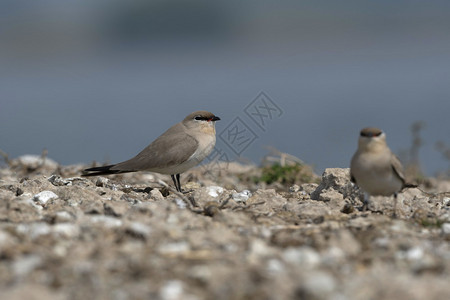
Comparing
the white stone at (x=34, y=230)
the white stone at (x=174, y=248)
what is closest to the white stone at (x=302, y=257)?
the white stone at (x=174, y=248)

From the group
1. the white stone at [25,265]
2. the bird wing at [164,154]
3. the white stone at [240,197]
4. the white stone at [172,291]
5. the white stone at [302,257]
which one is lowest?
the white stone at [172,291]

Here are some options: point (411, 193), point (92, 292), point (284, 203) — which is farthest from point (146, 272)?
point (411, 193)

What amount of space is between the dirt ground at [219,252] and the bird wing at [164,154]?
71.1 inches

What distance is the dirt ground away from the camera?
101 inches

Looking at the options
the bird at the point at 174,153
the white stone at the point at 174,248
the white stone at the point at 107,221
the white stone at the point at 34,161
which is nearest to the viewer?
the white stone at the point at 174,248

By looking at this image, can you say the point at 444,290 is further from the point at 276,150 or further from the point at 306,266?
the point at 276,150

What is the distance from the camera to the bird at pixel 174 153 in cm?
679

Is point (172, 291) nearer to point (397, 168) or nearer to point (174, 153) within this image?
point (397, 168)

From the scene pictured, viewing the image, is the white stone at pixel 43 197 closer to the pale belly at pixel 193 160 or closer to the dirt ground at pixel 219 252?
the dirt ground at pixel 219 252

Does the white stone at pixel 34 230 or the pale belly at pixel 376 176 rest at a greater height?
the pale belly at pixel 376 176

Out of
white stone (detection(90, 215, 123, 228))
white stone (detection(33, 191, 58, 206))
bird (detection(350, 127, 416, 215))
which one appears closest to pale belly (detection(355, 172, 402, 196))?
bird (detection(350, 127, 416, 215))

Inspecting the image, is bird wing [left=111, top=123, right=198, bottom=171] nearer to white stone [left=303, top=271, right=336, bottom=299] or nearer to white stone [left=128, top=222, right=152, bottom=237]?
white stone [left=128, top=222, right=152, bottom=237]

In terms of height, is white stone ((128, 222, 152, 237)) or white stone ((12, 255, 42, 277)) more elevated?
white stone ((128, 222, 152, 237))

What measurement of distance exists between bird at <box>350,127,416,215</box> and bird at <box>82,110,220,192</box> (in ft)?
7.84
